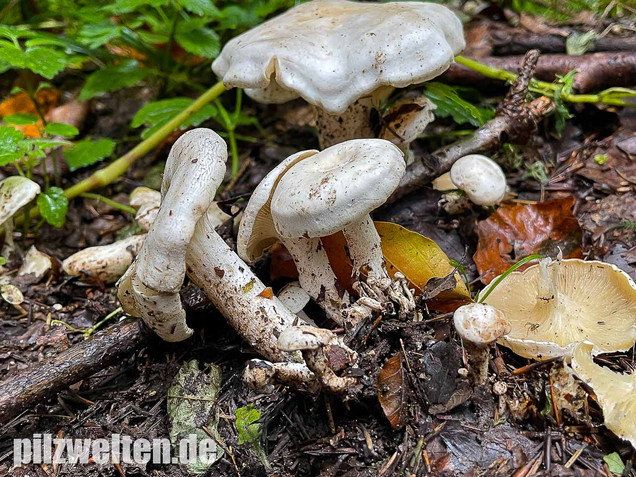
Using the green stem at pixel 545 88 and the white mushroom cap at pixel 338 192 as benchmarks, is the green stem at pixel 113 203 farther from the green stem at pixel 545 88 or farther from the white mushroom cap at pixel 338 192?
the green stem at pixel 545 88

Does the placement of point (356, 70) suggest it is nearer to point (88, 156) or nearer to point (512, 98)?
point (512, 98)

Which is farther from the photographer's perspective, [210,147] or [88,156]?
[88,156]

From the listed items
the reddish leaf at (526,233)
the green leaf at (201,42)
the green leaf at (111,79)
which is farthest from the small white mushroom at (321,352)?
the green leaf at (111,79)

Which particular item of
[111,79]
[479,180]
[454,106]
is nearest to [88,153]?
[111,79]

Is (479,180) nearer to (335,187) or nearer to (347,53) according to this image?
(347,53)

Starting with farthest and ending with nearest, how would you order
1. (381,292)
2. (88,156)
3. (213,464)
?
(88,156), (381,292), (213,464)

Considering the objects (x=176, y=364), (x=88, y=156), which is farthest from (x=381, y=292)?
(x=88, y=156)
